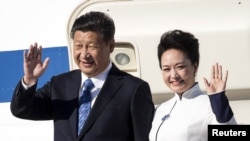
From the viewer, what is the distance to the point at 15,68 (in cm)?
278

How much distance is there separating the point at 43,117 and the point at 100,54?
373 mm

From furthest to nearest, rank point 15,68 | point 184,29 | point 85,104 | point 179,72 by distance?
point 15,68 → point 184,29 → point 85,104 → point 179,72

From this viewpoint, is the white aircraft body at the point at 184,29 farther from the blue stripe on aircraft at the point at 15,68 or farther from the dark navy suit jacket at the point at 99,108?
the dark navy suit jacket at the point at 99,108

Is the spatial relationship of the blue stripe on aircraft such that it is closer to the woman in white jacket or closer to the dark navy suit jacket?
the dark navy suit jacket

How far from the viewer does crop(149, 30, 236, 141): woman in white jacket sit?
1.79 m

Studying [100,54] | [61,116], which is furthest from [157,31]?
[61,116]

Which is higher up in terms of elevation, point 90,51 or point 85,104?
point 90,51

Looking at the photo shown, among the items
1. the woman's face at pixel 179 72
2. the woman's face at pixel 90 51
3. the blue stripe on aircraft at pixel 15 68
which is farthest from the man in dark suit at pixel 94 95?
the blue stripe on aircraft at pixel 15 68

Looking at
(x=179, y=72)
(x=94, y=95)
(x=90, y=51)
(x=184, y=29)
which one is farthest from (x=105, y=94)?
(x=184, y=29)

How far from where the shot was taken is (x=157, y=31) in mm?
2367

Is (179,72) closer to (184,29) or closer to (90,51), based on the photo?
(90,51)

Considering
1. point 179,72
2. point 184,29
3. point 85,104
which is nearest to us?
point 179,72

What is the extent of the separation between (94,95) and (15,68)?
85 cm

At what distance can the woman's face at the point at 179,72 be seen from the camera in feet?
6.31
